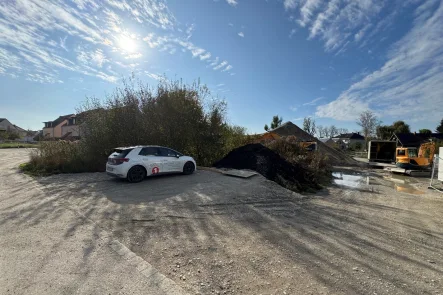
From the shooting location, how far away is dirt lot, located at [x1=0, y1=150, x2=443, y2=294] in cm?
317

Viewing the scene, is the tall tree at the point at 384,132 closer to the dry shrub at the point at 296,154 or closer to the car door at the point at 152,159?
the dry shrub at the point at 296,154

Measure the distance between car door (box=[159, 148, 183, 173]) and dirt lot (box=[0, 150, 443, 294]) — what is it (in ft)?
5.79

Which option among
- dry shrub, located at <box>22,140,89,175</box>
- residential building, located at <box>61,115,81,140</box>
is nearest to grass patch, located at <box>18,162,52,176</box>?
dry shrub, located at <box>22,140,89,175</box>

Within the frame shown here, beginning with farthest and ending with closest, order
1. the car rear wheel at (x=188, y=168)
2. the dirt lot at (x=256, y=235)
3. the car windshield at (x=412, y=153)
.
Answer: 1. the car windshield at (x=412, y=153)
2. the car rear wheel at (x=188, y=168)
3. the dirt lot at (x=256, y=235)

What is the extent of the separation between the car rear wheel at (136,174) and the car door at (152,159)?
0.21m

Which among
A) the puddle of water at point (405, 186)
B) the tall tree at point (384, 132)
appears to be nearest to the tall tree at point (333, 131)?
the tall tree at point (384, 132)

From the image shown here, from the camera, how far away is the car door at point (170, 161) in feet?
33.9

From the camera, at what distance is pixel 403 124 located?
171 ft

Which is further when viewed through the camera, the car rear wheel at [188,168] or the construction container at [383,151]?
the construction container at [383,151]

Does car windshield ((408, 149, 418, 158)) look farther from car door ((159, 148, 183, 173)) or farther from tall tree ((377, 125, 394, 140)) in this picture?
tall tree ((377, 125, 394, 140))

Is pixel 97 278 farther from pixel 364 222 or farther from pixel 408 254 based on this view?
pixel 364 222

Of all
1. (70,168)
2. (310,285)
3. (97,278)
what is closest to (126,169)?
(70,168)

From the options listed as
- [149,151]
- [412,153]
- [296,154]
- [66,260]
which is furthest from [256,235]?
[412,153]

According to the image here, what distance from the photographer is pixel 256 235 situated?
15.3ft
